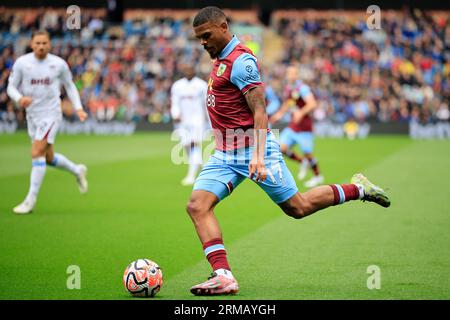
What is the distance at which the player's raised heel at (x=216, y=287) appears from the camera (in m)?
6.95

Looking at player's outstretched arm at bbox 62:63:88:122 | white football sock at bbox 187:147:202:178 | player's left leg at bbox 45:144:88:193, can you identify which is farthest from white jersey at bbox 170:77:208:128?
player's outstretched arm at bbox 62:63:88:122

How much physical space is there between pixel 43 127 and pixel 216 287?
631 centimetres

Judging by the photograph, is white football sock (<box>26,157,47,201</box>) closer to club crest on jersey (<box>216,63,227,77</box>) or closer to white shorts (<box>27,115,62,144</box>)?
white shorts (<box>27,115,62,144</box>)

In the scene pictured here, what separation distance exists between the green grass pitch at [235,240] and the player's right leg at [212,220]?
168mm

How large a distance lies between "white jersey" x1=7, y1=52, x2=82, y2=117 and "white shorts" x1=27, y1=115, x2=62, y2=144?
0.26ft

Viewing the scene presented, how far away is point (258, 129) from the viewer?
710cm

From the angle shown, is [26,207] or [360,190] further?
[26,207]

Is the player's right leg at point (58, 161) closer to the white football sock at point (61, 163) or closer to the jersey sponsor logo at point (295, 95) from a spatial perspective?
the white football sock at point (61, 163)

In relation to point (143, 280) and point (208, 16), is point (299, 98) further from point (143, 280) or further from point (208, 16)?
point (143, 280)

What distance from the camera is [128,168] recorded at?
2120 centimetres

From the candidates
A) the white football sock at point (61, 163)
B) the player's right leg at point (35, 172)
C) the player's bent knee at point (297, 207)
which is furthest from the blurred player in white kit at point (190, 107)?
the player's bent knee at point (297, 207)

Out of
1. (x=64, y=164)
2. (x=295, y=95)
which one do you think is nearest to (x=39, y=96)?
(x=64, y=164)

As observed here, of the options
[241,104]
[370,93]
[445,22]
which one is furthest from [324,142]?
[241,104]

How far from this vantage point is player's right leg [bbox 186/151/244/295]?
275 inches
